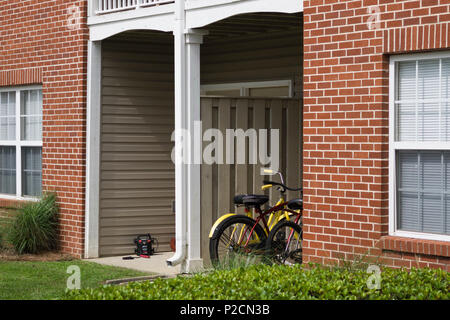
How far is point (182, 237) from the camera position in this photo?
10.6m

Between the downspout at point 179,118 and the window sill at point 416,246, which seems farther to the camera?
the downspout at point 179,118

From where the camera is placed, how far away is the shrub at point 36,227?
12.0 metres

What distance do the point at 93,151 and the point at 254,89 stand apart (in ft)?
8.55

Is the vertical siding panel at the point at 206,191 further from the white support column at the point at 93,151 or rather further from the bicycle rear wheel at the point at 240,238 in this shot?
the white support column at the point at 93,151

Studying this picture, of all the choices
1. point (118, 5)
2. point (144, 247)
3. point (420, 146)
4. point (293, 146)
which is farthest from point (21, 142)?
point (420, 146)

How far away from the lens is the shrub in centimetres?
1198

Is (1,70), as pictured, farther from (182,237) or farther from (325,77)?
(325,77)

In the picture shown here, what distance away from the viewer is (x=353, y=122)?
27.5ft

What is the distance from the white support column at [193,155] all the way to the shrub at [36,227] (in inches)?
107

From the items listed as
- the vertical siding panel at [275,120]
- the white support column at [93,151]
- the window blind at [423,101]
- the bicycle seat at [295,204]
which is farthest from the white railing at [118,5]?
the window blind at [423,101]

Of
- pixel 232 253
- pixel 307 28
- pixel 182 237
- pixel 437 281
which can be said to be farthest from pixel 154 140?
pixel 437 281

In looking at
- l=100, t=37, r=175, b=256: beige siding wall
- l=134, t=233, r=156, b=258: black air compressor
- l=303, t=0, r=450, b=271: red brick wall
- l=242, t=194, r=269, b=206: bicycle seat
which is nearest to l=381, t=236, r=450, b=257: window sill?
l=303, t=0, r=450, b=271: red brick wall

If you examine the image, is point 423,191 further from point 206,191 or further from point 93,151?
point 93,151

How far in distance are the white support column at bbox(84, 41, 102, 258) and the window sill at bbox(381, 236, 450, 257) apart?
5.25 m
